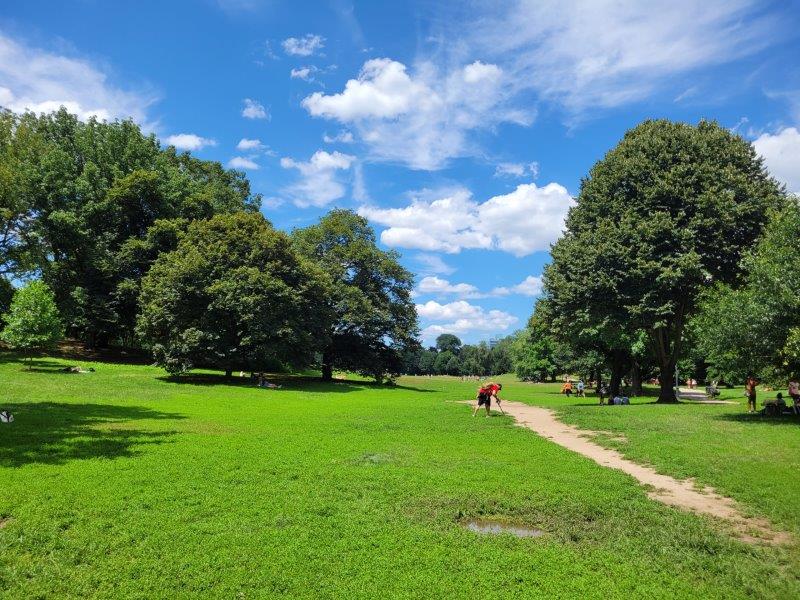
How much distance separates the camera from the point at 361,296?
4928 centimetres

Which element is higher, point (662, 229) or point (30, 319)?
point (662, 229)

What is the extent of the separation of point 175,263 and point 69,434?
25041 mm

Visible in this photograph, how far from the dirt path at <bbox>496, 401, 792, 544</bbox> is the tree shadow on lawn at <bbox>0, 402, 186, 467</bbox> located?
1098 cm

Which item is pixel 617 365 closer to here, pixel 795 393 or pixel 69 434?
pixel 795 393

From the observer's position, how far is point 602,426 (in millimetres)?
19594

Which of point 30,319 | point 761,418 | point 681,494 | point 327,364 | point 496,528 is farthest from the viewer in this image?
point 327,364

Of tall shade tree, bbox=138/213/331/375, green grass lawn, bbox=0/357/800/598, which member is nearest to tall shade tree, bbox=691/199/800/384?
green grass lawn, bbox=0/357/800/598

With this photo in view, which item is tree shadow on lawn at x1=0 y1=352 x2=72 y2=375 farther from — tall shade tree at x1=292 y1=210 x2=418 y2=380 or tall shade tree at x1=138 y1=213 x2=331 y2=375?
tall shade tree at x1=292 y1=210 x2=418 y2=380

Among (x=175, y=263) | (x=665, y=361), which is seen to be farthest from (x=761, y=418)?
(x=175, y=263)

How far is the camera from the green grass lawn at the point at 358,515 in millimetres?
6000

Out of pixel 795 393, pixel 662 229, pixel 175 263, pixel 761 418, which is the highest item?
pixel 662 229

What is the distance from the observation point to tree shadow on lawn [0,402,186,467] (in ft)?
36.8

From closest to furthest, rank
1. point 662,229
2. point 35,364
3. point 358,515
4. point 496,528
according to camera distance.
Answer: point 496,528 → point 358,515 → point 662,229 → point 35,364

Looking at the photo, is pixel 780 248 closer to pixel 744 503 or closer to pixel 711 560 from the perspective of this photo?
pixel 744 503
